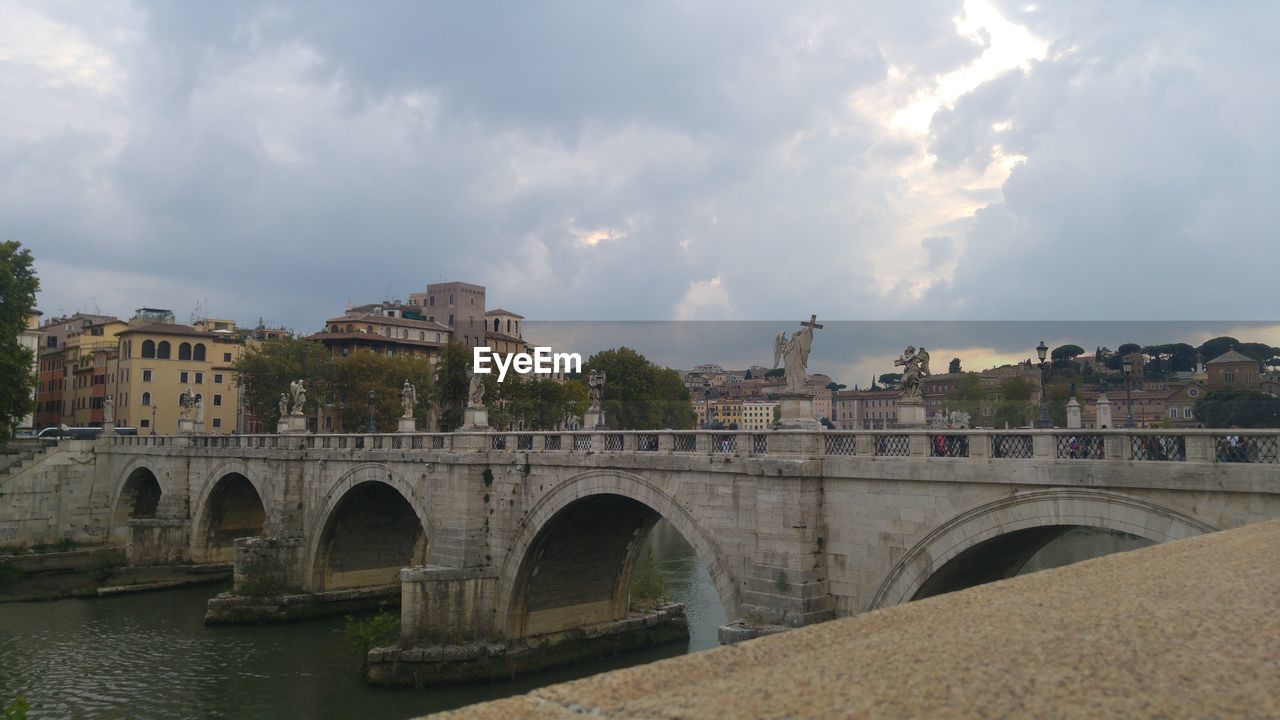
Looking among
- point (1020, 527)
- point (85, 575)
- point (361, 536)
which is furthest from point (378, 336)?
point (1020, 527)

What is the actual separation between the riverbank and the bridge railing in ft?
58.1

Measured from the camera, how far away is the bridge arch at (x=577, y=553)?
20781mm

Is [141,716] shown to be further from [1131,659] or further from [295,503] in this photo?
[1131,659]

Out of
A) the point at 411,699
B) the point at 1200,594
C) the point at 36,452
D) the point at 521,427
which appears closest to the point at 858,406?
the point at 521,427

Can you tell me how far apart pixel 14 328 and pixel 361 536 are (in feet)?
80.0

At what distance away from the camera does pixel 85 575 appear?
3794 centimetres

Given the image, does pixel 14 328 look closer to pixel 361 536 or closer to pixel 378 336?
pixel 361 536

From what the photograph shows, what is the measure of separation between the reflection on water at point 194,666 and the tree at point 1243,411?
117 ft

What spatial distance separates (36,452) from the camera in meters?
47.5

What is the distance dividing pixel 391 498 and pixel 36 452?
27207 mm

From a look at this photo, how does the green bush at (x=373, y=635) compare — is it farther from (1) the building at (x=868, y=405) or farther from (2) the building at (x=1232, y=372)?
(1) the building at (x=868, y=405)

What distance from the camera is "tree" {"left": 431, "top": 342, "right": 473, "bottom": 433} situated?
59094mm

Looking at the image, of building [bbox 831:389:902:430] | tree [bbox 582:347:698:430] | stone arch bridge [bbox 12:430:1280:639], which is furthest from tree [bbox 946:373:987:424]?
stone arch bridge [bbox 12:430:1280:639]

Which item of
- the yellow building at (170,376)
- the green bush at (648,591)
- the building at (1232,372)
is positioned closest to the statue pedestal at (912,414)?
the green bush at (648,591)
